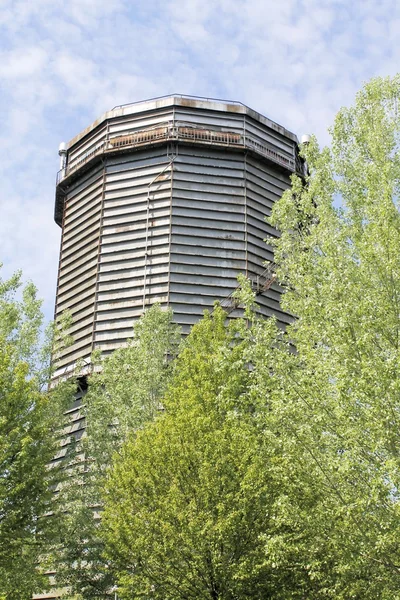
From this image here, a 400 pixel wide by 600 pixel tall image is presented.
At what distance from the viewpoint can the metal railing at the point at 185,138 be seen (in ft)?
91.5

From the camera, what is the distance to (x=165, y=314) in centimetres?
2002

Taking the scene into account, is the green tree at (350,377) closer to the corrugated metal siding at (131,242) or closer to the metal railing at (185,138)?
the corrugated metal siding at (131,242)

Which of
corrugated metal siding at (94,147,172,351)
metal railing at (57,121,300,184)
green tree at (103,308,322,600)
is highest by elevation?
metal railing at (57,121,300,184)

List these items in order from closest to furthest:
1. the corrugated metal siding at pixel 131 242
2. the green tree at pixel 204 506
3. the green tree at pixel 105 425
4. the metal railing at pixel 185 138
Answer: the green tree at pixel 204 506, the green tree at pixel 105 425, the corrugated metal siding at pixel 131 242, the metal railing at pixel 185 138

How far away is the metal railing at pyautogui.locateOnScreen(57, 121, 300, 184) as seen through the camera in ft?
91.5

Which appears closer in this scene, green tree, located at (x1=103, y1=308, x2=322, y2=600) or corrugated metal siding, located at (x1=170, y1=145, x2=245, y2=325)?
green tree, located at (x1=103, y1=308, x2=322, y2=600)

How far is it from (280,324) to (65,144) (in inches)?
580

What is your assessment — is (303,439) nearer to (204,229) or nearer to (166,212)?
(204,229)

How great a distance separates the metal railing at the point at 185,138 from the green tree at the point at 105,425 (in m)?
10.5

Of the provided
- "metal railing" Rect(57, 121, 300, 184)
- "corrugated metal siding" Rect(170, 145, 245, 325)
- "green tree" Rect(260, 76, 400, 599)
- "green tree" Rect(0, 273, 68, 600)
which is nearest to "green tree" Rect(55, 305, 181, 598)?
"green tree" Rect(0, 273, 68, 600)

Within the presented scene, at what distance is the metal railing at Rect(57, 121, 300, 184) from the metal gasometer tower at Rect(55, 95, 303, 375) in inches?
2.0

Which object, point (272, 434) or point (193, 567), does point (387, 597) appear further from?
point (193, 567)

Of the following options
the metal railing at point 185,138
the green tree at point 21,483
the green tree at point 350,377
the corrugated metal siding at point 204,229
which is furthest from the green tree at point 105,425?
the metal railing at point 185,138

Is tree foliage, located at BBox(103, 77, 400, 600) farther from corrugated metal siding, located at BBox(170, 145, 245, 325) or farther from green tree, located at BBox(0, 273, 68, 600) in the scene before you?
corrugated metal siding, located at BBox(170, 145, 245, 325)
